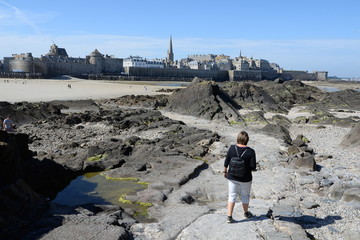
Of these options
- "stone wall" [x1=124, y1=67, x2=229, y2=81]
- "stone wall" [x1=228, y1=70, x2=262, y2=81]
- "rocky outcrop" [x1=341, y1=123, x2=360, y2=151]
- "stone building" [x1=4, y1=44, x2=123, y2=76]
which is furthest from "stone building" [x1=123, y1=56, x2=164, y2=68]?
"rocky outcrop" [x1=341, y1=123, x2=360, y2=151]

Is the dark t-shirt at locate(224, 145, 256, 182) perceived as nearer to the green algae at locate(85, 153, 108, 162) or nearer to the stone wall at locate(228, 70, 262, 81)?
the green algae at locate(85, 153, 108, 162)

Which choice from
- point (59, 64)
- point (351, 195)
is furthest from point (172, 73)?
point (351, 195)

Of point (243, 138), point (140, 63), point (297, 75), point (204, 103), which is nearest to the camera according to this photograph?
point (243, 138)

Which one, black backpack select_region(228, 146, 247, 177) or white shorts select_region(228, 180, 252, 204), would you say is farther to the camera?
white shorts select_region(228, 180, 252, 204)

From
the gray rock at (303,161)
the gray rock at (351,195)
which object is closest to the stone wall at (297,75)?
the gray rock at (303,161)

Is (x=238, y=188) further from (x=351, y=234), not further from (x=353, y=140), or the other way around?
(x=353, y=140)

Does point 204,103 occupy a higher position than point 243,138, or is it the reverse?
point 243,138

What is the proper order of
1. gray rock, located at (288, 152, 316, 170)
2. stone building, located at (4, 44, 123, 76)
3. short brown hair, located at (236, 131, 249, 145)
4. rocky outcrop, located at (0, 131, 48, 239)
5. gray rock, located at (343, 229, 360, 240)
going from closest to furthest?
rocky outcrop, located at (0, 131, 48, 239) → gray rock, located at (343, 229, 360, 240) → short brown hair, located at (236, 131, 249, 145) → gray rock, located at (288, 152, 316, 170) → stone building, located at (4, 44, 123, 76)

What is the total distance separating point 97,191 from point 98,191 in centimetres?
3

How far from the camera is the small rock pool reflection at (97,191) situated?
28.1ft

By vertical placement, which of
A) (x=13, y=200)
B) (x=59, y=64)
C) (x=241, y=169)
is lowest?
(x=13, y=200)

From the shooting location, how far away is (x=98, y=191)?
9328mm

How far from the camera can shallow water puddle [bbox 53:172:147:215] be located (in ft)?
28.0

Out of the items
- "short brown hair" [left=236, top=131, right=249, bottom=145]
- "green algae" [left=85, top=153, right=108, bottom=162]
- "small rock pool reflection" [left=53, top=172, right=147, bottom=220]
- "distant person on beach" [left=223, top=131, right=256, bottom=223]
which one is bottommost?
"small rock pool reflection" [left=53, top=172, right=147, bottom=220]
